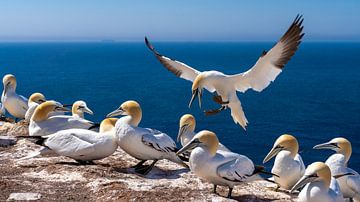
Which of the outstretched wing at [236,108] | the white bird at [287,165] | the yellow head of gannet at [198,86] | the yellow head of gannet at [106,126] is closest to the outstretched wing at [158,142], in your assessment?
the yellow head of gannet at [106,126]

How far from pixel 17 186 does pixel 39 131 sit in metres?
2.32

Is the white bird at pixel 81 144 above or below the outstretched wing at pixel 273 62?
below

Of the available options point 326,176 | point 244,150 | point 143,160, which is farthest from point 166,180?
point 244,150

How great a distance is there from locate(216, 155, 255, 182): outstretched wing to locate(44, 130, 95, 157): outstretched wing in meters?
1.92

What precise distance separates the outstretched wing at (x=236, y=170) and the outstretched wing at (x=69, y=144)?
6.31ft

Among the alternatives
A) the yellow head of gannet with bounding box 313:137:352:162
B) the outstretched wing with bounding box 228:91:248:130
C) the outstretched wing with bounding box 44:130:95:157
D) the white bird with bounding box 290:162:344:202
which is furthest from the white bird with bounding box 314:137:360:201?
the outstretched wing with bounding box 44:130:95:157

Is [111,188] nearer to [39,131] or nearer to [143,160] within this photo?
[143,160]

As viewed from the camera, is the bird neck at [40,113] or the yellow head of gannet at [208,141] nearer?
the yellow head of gannet at [208,141]

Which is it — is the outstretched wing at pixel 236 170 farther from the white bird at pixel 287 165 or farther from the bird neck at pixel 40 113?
the bird neck at pixel 40 113

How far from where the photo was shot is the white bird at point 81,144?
6914mm

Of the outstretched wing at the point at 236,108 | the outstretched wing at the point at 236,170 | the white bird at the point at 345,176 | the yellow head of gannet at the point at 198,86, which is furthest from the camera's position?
the outstretched wing at the point at 236,108

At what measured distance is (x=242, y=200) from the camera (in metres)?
6.04

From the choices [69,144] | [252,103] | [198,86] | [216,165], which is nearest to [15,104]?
[198,86]

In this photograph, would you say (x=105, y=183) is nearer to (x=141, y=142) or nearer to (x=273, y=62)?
(x=141, y=142)
